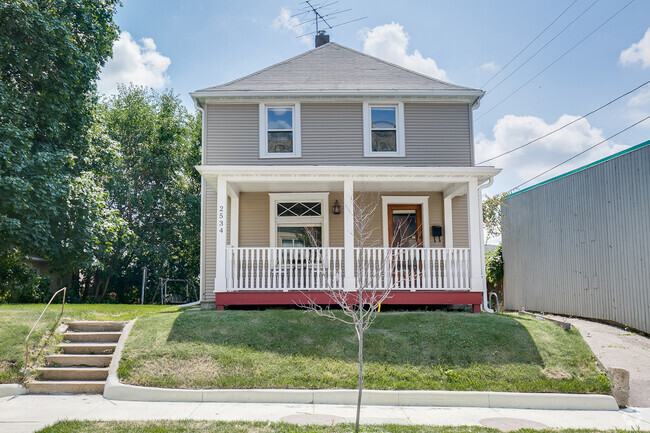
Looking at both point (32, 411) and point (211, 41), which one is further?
→ point (211, 41)

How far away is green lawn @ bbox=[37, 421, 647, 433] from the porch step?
188 cm

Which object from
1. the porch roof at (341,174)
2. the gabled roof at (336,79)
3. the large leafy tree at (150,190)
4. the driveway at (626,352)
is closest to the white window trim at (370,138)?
the gabled roof at (336,79)

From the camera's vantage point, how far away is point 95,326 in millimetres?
8609

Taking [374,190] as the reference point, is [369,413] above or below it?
below

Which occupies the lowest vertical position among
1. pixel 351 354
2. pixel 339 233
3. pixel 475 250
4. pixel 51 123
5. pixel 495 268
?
pixel 351 354

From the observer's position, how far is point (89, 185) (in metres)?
13.7

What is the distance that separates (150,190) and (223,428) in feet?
56.9

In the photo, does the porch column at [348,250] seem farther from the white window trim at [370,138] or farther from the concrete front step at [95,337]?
the concrete front step at [95,337]

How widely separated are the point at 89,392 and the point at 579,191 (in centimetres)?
1192

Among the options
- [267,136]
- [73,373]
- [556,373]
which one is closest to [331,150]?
[267,136]

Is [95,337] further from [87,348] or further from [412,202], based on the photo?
[412,202]

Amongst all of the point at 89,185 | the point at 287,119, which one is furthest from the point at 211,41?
the point at 89,185

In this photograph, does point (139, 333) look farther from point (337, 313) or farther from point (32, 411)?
point (337, 313)

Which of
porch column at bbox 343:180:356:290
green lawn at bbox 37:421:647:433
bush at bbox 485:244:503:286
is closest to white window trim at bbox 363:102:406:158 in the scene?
porch column at bbox 343:180:356:290
